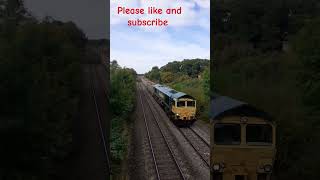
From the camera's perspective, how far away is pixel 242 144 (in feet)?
38.9

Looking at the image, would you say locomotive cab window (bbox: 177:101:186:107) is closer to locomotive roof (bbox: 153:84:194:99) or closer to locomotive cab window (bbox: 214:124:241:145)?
locomotive roof (bbox: 153:84:194:99)

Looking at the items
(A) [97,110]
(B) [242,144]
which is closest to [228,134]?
(B) [242,144]

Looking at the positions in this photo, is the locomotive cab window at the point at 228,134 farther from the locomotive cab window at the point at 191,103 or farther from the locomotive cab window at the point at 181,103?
the locomotive cab window at the point at 181,103

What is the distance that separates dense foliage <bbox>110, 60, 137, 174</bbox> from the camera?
48.1 feet

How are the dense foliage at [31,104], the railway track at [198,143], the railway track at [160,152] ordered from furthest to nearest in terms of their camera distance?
the railway track at [198,143], the railway track at [160,152], the dense foliage at [31,104]

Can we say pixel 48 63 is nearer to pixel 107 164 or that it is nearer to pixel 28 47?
pixel 28 47

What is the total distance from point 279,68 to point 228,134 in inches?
486

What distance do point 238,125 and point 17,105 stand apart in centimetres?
518

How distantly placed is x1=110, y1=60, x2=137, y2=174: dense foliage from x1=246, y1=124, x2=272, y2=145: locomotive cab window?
4.19m

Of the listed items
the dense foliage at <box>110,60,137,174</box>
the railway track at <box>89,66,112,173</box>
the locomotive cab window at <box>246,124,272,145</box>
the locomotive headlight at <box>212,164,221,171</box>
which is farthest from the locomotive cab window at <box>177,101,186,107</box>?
the locomotive headlight at <box>212,164,221,171</box>

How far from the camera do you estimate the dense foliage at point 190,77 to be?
14.2 metres

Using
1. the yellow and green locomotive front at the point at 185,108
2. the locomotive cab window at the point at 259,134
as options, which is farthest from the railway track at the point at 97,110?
the locomotive cab window at the point at 259,134

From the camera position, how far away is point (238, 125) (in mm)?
11914

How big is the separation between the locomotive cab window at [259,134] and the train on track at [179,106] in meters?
4.21
